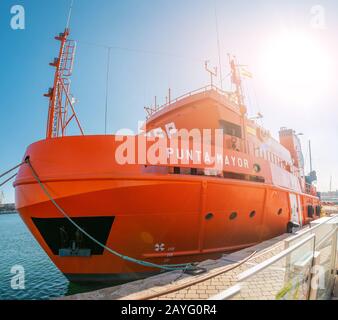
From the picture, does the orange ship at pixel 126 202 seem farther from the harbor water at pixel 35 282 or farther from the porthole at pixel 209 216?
the harbor water at pixel 35 282

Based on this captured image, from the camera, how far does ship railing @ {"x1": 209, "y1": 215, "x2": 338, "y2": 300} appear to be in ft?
5.60

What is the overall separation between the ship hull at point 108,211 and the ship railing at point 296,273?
2691mm

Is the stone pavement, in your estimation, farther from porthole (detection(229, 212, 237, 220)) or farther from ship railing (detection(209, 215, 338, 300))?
porthole (detection(229, 212, 237, 220))

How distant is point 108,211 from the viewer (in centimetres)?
491

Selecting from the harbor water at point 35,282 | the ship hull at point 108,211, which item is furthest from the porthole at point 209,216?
the harbor water at point 35,282

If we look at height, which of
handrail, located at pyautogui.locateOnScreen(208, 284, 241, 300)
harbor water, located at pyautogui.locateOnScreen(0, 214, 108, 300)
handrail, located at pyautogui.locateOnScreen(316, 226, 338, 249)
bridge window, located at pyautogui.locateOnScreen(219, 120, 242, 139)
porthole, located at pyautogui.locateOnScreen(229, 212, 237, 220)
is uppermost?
bridge window, located at pyautogui.locateOnScreen(219, 120, 242, 139)

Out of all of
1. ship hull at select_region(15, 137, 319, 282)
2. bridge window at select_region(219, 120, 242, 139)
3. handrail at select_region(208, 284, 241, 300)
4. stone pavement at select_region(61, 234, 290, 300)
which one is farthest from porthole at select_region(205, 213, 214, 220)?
handrail at select_region(208, 284, 241, 300)

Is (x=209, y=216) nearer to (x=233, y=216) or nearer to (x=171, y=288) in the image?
(x=233, y=216)

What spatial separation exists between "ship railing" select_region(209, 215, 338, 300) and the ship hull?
2.69 meters

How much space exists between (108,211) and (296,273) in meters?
3.73


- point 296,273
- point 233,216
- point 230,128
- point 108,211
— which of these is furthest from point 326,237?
point 230,128

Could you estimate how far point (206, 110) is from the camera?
28.4 ft
